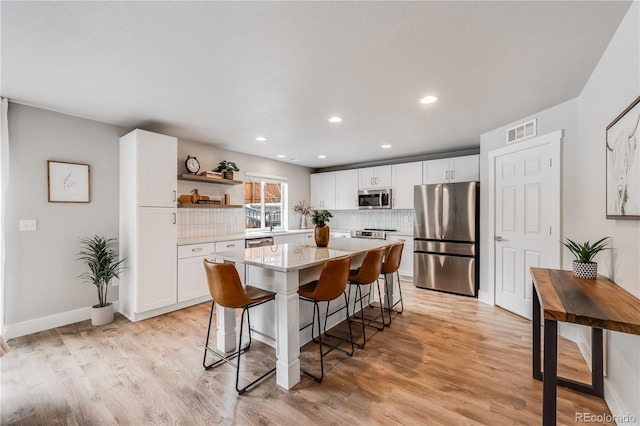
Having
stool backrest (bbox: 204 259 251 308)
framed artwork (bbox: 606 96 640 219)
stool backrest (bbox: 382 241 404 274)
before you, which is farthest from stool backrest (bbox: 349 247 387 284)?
framed artwork (bbox: 606 96 640 219)

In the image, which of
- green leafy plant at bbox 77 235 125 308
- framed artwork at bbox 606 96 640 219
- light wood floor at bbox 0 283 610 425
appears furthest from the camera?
green leafy plant at bbox 77 235 125 308

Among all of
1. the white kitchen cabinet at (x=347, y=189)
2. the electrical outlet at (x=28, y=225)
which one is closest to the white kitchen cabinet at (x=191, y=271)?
the electrical outlet at (x=28, y=225)

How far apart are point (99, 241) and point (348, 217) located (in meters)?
4.60

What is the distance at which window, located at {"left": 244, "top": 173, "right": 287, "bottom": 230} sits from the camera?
5.30 m

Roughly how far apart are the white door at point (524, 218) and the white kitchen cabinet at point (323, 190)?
11.1ft

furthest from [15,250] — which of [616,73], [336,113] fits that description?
[616,73]

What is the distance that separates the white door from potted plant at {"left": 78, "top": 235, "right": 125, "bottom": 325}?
478 cm

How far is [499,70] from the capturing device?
2098mm

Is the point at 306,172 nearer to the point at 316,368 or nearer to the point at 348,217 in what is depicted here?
the point at 348,217

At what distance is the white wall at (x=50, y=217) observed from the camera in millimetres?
2783

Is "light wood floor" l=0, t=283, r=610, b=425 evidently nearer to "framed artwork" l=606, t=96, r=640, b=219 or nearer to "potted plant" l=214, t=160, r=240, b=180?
"framed artwork" l=606, t=96, r=640, b=219

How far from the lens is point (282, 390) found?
1.95 metres

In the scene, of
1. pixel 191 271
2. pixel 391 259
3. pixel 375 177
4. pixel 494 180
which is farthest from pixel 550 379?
pixel 375 177

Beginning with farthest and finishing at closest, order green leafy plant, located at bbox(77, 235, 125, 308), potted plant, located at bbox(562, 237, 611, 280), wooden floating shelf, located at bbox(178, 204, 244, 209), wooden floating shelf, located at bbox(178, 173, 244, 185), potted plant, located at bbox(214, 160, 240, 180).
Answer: potted plant, located at bbox(214, 160, 240, 180), wooden floating shelf, located at bbox(178, 204, 244, 209), wooden floating shelf, located at bbox(178, 173, 244, 185), green leafy plant, located at bbox(77, 235, 125, 308), potted plant, located at bbox(562, 237, 611, 280)
